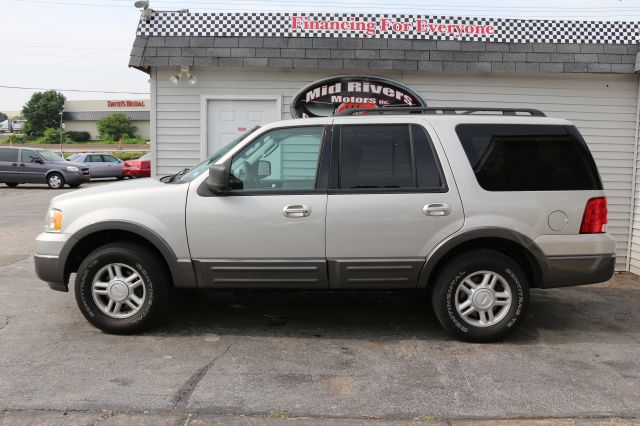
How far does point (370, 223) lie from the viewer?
16.1 feet

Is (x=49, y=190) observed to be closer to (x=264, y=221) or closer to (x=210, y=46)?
(x=210, y=46)

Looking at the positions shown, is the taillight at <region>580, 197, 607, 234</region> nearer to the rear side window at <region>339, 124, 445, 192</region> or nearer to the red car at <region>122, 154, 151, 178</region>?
the rear side window at <region>339, 124, 445, 192</region>

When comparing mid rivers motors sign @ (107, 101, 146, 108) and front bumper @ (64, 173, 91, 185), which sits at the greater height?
Answer: mid rivers motors sign @ (107, 101, 146, 108)

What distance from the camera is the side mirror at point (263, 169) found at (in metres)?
5.12

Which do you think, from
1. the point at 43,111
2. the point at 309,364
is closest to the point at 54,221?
the point at 309,364

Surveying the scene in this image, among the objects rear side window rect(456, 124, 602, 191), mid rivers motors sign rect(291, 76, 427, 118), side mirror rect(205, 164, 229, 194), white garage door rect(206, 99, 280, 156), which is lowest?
side mirror rect(205, 164, 229, 194)

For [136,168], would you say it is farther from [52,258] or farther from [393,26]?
[52,258]

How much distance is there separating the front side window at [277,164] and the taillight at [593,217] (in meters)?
2.31

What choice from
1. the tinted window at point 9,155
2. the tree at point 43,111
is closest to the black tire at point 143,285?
the tinted window at point 9,155

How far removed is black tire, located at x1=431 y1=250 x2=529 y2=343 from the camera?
5.00 metres

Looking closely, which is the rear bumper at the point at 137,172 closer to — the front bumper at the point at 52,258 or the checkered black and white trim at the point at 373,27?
the checkered black and white trim at the point at 373,27

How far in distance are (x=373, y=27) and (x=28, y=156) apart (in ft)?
61.0

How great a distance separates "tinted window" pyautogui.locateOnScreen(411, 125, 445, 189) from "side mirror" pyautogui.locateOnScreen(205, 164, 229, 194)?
1.61 metres

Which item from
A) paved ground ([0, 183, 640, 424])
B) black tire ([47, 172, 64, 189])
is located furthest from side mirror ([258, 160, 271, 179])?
black tire ([47, 172, 64, 189])
